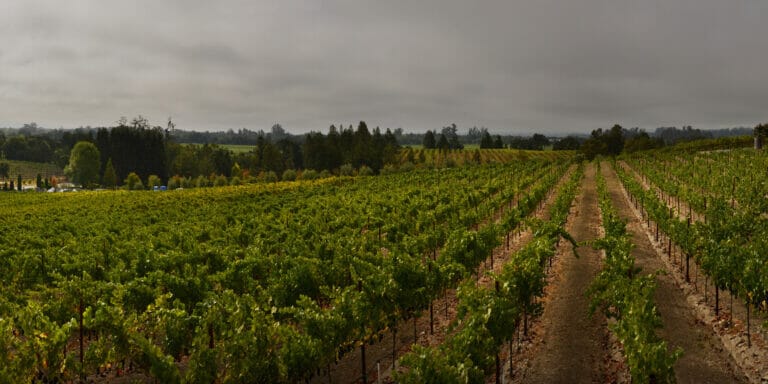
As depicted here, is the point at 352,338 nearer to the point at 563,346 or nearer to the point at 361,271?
the point at 361,271

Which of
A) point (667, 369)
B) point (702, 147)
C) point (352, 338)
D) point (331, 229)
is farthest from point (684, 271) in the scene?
point (702, 147)

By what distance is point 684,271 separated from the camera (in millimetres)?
19484

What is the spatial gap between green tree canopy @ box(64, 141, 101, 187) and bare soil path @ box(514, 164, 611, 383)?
12160 cm

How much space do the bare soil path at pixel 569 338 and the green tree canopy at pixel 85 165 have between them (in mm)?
121605

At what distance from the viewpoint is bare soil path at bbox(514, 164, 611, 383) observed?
1176 cm

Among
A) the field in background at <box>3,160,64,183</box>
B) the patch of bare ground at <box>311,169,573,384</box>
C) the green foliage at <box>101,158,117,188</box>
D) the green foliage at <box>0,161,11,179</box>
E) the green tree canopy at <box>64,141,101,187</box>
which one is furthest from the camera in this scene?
the field in background at <box>3,160,64,183</box>

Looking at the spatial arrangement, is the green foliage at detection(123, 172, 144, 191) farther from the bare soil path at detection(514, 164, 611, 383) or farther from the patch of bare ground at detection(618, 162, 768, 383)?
the patch of bare ground at detection(618, 162, 768, 383)

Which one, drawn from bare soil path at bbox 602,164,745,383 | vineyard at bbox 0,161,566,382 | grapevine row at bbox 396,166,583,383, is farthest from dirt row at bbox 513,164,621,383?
vineyard at bbox 0,161,566,382

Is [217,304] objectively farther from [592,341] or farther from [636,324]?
[592,341]

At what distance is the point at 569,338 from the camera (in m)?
13.7

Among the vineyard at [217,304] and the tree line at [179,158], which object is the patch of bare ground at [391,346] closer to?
the vineyard at [217,304]

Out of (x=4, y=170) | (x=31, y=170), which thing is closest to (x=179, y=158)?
(x=4, y=170)

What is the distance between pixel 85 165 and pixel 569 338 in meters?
126

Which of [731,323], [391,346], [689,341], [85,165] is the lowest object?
[391,346]
